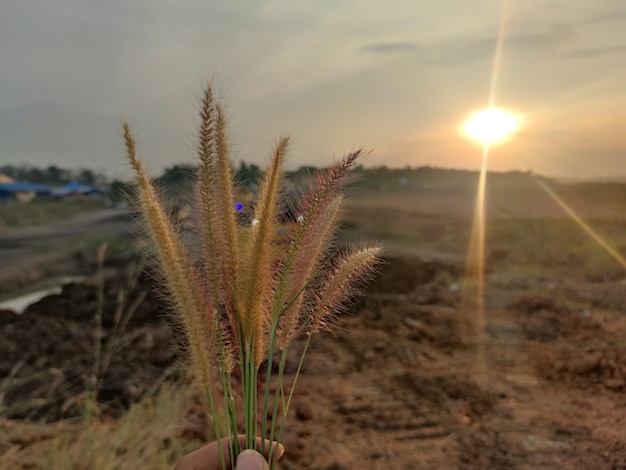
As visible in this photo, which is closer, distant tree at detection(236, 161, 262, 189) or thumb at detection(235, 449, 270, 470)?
thumb at detection(235, 449, 270, 470)

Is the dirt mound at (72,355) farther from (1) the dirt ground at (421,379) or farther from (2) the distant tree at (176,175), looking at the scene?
(2) the distant tree at (176,175)

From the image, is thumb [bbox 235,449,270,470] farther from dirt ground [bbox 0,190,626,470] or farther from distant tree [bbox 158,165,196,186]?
dirt ground [bbox 0,190,626,470]

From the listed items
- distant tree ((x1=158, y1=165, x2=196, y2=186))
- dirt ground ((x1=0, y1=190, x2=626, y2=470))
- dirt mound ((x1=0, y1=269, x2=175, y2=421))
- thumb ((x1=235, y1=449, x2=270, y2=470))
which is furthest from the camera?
dirt mound ((x1=0, y1=269, x2=175, y2=421))

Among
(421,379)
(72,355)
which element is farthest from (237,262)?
(72,355)

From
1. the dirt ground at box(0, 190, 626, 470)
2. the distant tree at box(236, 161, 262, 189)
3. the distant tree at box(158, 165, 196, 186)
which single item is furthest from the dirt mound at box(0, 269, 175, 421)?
the distant tree at box(236, 161, 262, 189)

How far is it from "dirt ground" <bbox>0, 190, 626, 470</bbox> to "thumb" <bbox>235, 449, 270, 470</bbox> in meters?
1.28

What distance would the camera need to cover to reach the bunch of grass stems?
1.07m

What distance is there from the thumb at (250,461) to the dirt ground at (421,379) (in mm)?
1281

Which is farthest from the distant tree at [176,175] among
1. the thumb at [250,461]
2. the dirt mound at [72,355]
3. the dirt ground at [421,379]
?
the dirt mound at [72,355]

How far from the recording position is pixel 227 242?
1108 millimetres

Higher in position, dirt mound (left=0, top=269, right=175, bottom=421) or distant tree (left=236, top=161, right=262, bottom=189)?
distant tree (left=236, top=161, right=262, bottom=189)

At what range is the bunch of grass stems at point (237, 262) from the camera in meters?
1.07

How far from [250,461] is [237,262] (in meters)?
0.38

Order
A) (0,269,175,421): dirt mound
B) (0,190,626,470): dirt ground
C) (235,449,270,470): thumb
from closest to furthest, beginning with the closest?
(235,449,270,470): thumb, (0,190,626,470): dirt ground, (0,269,175,421): dirt mound
